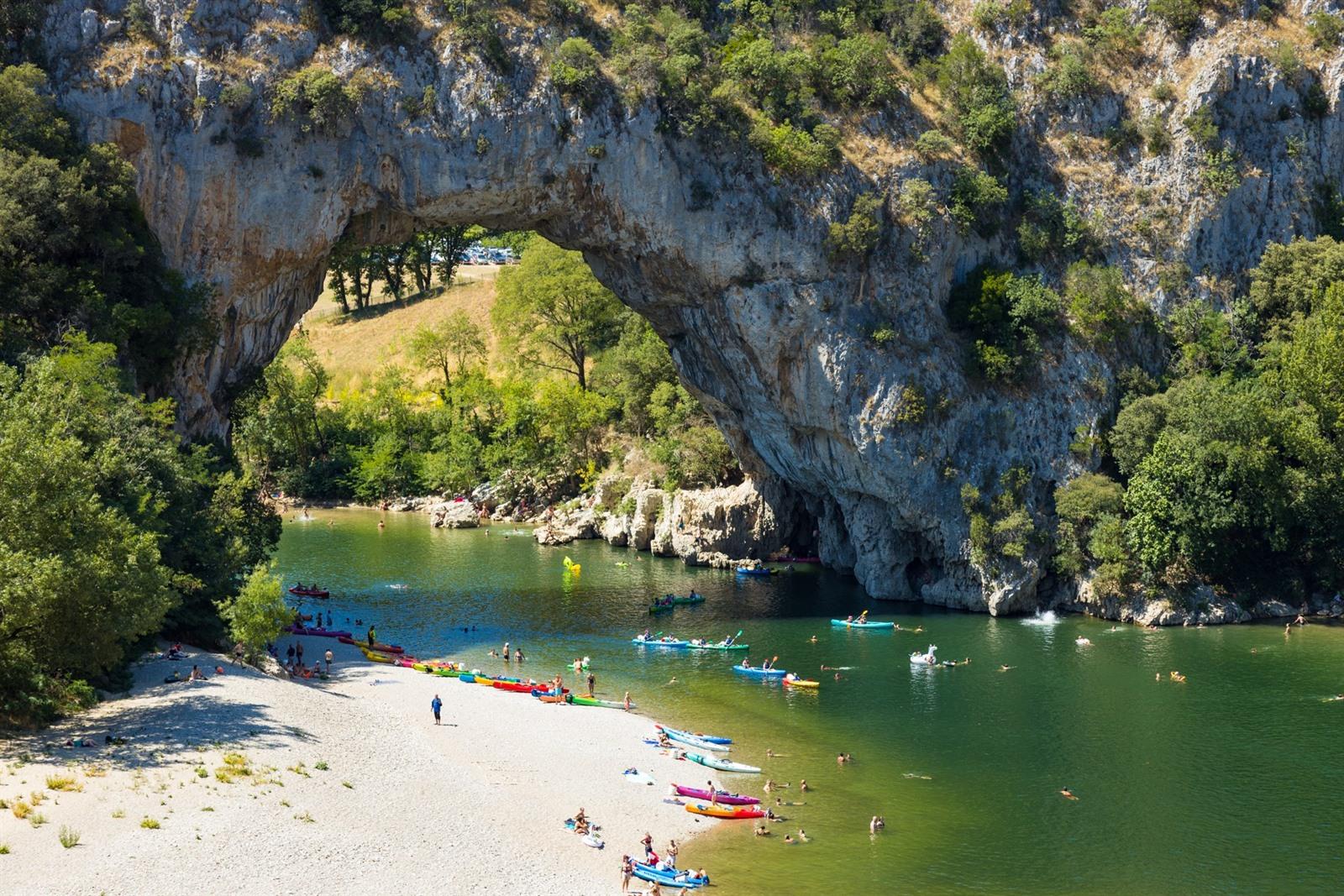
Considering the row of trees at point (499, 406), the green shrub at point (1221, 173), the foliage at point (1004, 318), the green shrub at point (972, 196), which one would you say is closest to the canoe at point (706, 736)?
the foliage at point (1004, 318)

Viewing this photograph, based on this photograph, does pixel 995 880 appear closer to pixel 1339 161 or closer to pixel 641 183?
pixel 641 183

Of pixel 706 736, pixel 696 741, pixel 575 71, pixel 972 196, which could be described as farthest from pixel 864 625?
pixel 575 71

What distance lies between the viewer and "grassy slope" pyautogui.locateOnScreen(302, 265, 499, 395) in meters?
120

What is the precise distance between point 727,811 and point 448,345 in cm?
7576

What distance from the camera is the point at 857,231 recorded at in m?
64.9

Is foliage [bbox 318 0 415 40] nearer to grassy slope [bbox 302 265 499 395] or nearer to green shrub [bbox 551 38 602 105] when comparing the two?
green shrub [bbox 551 38 602 105]

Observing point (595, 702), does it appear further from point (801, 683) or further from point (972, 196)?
point (972, 196)

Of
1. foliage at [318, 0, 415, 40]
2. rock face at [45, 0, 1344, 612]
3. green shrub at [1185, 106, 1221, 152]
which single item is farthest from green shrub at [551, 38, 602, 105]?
green shrub at [1185, 106, 1221, 152]

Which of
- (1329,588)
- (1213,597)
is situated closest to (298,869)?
(1213,597)

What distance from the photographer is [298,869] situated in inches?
1305

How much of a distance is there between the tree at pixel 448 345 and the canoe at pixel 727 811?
2877 inches

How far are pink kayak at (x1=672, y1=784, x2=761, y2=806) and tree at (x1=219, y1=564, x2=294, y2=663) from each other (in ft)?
56.8

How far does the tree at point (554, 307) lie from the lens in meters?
99.4

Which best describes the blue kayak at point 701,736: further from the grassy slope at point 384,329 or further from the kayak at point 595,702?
the grassy slope at point 384,329
